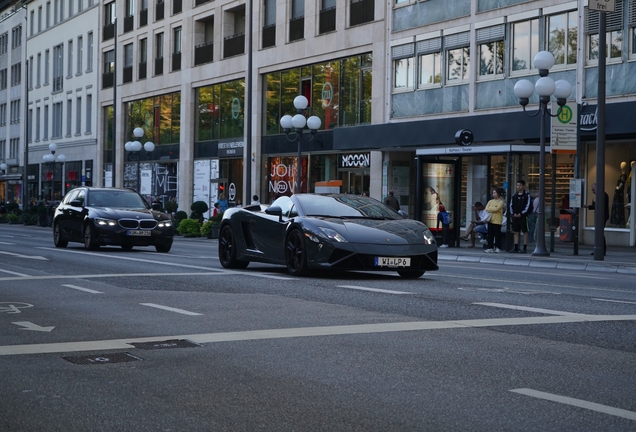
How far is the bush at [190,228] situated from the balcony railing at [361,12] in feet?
31.8

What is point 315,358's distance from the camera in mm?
8039

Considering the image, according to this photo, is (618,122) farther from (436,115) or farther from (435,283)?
(435,283)

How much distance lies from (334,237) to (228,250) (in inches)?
138

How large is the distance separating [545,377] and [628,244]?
26541 millimetres

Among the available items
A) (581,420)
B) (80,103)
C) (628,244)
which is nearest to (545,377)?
(581,420)

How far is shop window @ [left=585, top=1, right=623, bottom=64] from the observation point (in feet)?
103

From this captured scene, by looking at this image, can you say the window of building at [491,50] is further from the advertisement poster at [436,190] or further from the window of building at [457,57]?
the advertisement poster at [436,190]

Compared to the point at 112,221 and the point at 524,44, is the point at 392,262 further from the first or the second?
the point at 524,44

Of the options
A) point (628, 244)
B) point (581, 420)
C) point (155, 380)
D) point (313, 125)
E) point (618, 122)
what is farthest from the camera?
point (313, 125)

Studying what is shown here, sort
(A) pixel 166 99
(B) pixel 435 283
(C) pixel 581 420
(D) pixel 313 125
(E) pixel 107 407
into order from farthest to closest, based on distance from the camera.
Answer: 1. (A) pixel 166 99
2. (D) pixel 313 125
3. (B) pixel 435 283
4. (E) pixel 107 407
5. (C) pixel 581 420

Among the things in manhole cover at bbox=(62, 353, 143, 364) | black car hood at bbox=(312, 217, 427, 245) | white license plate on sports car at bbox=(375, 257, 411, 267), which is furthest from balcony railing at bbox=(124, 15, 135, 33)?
manhole cover at bbox=(62, 353, 143, 364)

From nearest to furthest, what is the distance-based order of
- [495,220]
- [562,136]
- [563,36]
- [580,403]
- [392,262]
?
[580,403], [392,262], [562,136], [495,220], [563,36]

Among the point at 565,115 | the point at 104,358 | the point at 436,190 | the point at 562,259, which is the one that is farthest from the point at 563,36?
the point at 104,358

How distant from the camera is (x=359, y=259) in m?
15.6
